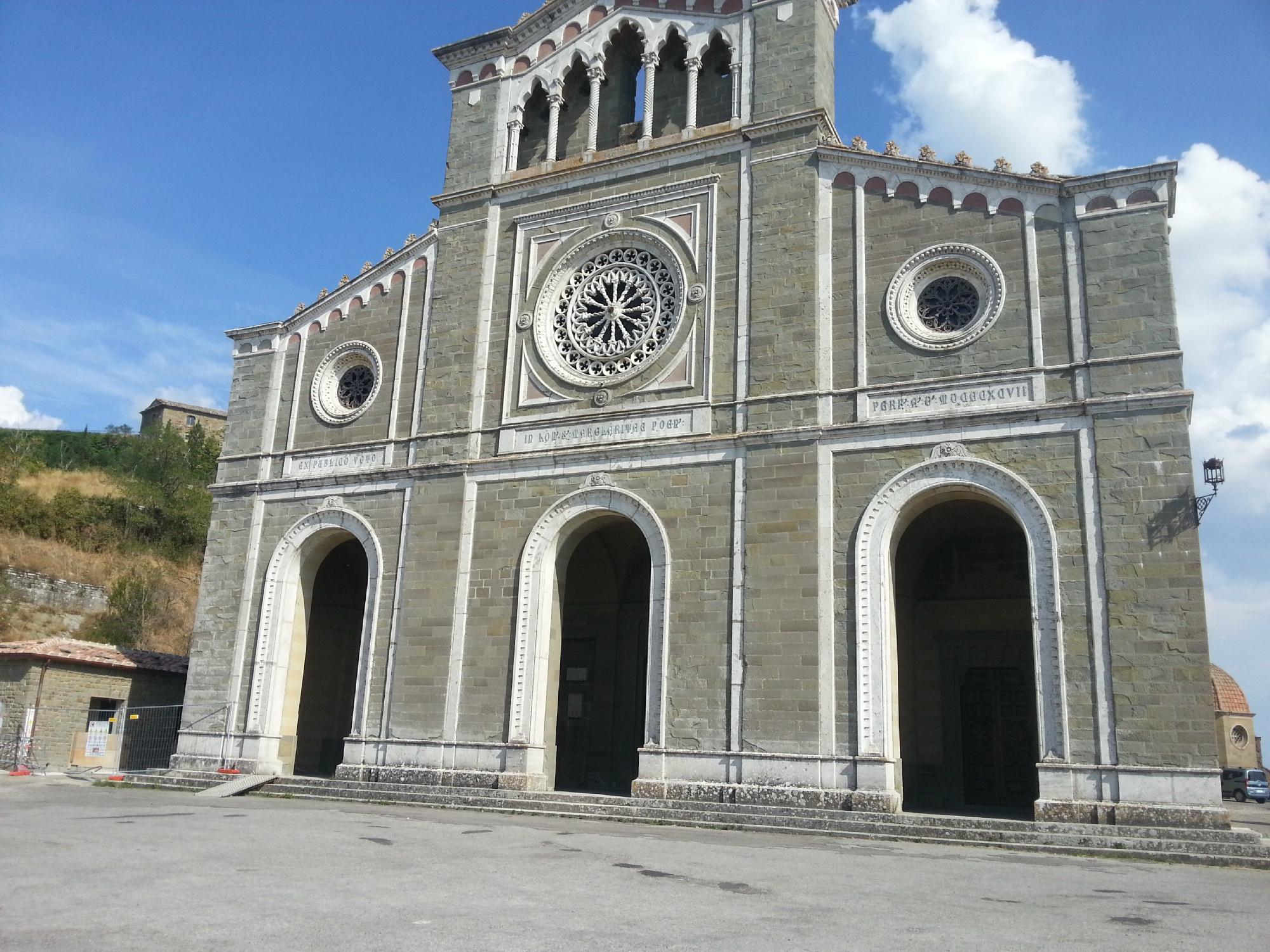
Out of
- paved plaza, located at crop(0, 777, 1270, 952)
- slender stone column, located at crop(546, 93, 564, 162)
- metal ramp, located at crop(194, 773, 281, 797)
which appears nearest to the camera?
paved plaza, located at crop(0, 777, 1270, 952)

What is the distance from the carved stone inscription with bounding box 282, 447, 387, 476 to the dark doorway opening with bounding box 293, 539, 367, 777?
236 cm

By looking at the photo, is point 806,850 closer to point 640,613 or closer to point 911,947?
point 911,947

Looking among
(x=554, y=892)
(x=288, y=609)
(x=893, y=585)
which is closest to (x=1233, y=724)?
(x=893, y=585)

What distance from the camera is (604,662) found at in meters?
25.3

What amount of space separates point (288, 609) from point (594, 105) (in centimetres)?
1346

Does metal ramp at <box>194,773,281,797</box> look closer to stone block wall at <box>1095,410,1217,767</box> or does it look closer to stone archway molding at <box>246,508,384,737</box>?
stone archway molding at <box>246,508,384,737</box>

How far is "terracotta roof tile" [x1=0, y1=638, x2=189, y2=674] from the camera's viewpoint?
26.1 metres

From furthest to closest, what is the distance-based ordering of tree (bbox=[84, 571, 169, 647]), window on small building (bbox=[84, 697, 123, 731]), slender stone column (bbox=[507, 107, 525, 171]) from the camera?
tree (bbox=[84, 571, 169, 647]), window on small building (bbox=[84, 697, 123, 731]), slender stone column (bbox=[507, 107, 525, 171])

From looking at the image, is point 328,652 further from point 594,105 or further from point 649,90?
point 649,90

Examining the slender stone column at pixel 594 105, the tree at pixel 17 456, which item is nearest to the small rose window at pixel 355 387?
the slender stone column at pixel 594 105

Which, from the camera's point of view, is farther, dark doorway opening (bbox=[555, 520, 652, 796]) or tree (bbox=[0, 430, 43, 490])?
tree (bbox=[0, 430, 43, 490])

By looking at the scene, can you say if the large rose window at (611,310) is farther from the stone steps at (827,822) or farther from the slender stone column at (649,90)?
the stone steps at (827,822)

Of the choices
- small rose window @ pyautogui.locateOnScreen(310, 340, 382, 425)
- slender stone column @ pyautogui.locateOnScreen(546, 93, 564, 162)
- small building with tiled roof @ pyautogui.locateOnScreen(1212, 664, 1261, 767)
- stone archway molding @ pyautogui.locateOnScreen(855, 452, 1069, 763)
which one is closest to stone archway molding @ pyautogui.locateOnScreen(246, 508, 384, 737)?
small rose window @ pyautogui.locateOnScreen(310, 340, 382, 425)

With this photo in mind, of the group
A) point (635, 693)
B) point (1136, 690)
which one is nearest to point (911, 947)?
point (1136, 690)
